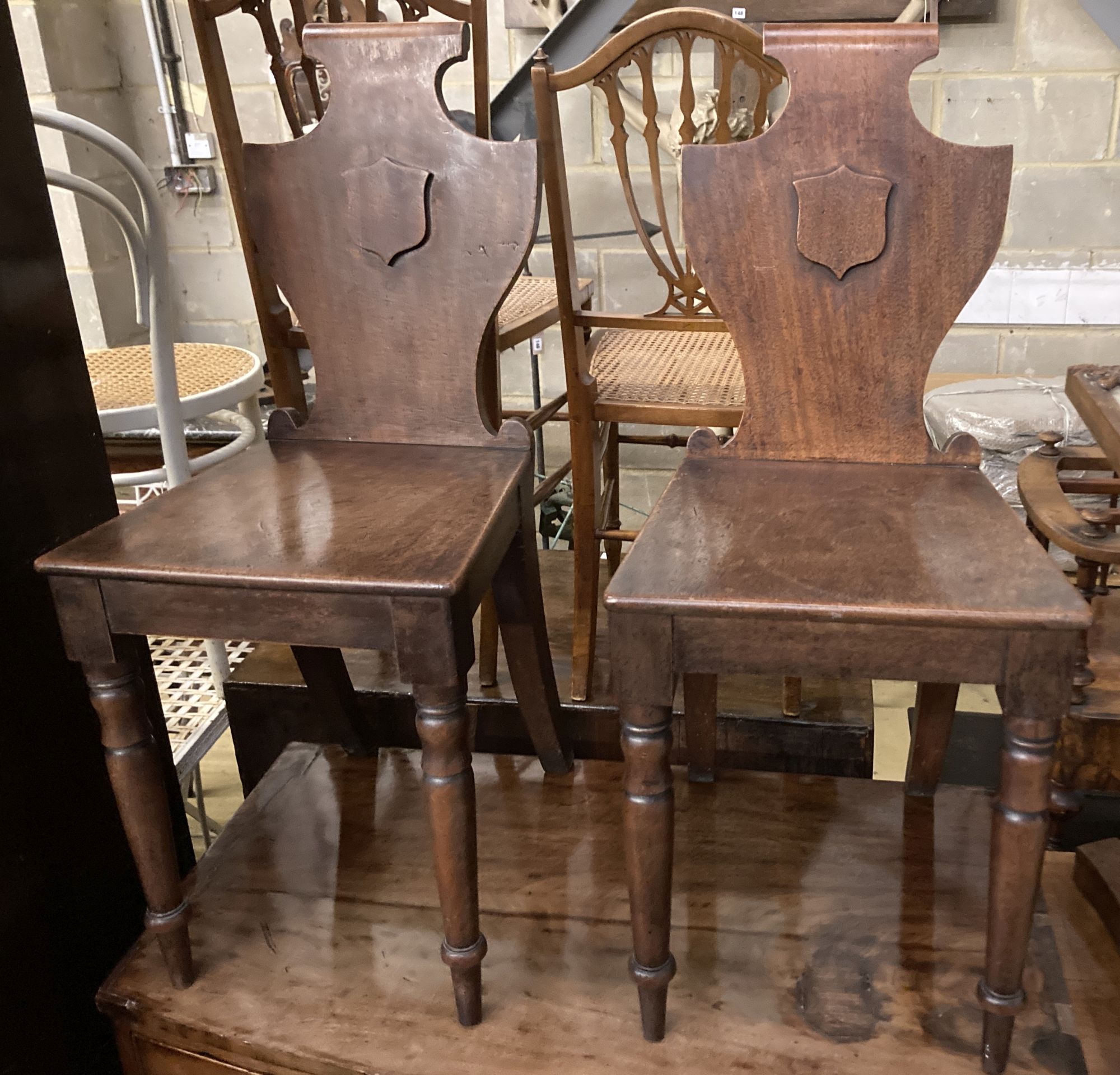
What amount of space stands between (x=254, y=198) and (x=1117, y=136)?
7.96ft

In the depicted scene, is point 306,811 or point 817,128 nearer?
point 817,128

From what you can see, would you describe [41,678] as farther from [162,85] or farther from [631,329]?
[162,85]

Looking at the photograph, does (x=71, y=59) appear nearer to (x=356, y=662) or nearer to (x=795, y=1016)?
(x=356, y=662)

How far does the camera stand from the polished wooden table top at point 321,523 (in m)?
0.96

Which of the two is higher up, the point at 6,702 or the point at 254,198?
the point at 254,198

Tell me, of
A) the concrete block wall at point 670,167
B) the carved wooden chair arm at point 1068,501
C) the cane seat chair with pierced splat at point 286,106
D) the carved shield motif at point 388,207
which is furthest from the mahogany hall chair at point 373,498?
the concrete block wall at point 670,167

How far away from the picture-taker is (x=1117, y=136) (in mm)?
2701

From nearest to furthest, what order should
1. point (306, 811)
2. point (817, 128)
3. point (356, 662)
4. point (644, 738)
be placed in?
point (644, 738), point (817, 128), point (306, 811), point (356, 662)

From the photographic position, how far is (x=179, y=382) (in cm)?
181

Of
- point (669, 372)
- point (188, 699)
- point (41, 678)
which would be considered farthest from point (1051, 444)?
point (188, 699)

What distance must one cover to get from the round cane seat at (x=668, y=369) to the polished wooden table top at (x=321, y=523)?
0.41 meters

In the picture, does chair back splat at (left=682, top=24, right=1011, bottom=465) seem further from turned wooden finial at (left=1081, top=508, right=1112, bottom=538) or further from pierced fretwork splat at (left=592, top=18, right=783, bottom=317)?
turned wooden finial at (left=1081, top=508, right=1112, bottom=538)

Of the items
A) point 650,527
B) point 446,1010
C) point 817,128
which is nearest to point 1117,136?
point 817,128

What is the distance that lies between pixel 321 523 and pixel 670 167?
2.18 m
